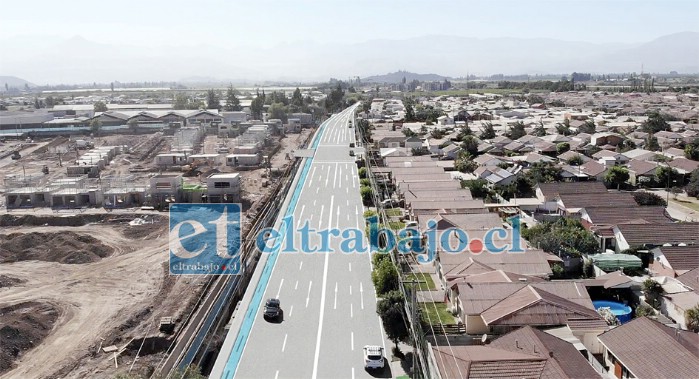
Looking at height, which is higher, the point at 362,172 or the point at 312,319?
the point at 362,172

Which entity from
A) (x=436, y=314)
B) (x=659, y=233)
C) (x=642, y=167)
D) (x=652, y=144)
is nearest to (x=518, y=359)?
(x=436, y=314)

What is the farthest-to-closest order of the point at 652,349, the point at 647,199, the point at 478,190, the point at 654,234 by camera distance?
the point at 478,190, the point at 647,199, the point at 654,234, the point at 652,349

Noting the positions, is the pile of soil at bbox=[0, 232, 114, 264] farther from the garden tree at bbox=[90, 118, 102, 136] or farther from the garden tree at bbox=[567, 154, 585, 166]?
the garden tree at bbox=[90, 118, 102, 136]

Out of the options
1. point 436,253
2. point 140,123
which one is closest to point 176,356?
point 436,253

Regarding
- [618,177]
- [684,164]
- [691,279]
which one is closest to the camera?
[691,279]

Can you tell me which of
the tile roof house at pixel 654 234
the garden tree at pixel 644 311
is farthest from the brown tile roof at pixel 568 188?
the garden tree at pixel 644 311

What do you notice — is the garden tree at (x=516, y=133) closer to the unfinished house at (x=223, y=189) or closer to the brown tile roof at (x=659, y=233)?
the unfinished house at (x=223, y=189)

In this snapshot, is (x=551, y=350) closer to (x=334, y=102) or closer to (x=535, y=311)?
(x=535, y=311)
